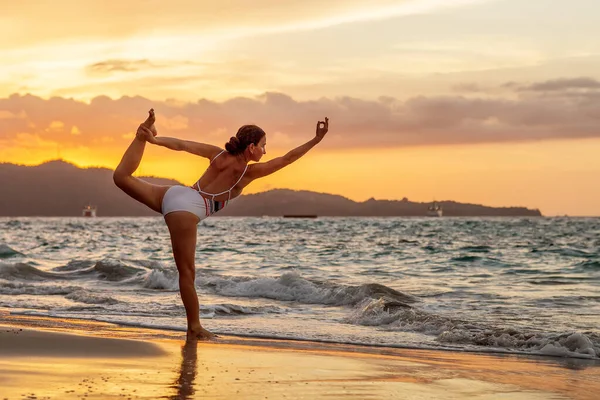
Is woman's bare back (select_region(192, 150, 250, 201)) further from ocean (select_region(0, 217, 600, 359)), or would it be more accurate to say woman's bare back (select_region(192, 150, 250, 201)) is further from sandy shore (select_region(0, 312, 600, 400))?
ocean (select_region(0, 217, 600, 359))

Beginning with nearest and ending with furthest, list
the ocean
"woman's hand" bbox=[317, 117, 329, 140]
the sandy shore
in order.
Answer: the sandy shore → "woman's hand" bbox=[317, 117, 329, 140] → the ocean

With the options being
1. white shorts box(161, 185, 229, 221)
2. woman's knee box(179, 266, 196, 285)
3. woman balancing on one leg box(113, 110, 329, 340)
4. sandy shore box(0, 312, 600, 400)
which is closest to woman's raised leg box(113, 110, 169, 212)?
woman balancing on one leg box(113, 110, 329, 340)

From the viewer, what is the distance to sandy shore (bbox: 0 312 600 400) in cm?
574

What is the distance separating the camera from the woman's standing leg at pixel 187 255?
322 inches

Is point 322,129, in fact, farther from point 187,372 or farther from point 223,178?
point 187,372

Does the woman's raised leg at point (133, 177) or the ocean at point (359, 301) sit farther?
the ocean at point (359, 301)

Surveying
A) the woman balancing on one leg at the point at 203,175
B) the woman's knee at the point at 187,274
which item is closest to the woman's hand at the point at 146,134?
the woman balancing on one leg at the point at 203,175

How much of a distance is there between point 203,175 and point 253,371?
7.27 feet

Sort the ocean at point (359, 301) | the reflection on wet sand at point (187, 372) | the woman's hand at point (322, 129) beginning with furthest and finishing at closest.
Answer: the ocean at point (359, 301) → the woman's hand at point (322, 129) → the reflection on wet sand at point (187, 372)

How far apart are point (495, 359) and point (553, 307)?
246 inches

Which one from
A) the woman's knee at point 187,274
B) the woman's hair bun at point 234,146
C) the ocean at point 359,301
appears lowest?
the ocean at point 359,301

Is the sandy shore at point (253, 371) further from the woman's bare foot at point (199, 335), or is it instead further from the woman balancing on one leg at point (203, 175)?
the woman balancing on one leg at point (203, 175)

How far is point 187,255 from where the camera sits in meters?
8.41

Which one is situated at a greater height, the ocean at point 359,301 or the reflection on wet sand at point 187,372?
the reflection on wet sand at point 187,372
